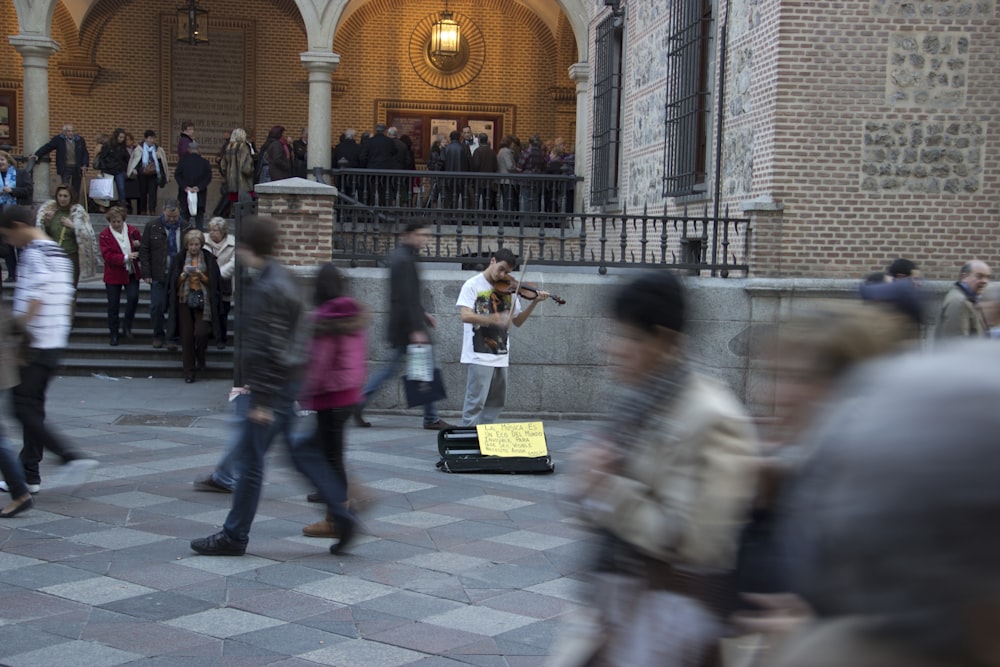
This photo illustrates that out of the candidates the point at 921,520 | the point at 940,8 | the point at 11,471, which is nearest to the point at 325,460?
the point at 11,471

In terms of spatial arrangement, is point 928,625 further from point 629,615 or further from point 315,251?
point 315,251

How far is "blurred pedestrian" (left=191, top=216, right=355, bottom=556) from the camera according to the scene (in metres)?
5.61

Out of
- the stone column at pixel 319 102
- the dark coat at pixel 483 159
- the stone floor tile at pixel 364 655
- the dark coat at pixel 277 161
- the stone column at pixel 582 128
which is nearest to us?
the stone floor tile at pixel 364 655

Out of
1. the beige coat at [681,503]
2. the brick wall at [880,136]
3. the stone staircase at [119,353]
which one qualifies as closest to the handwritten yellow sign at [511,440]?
the brick wall at [880,136]

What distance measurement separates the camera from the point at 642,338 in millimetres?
2738

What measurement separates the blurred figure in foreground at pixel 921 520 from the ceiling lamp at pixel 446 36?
2538 centimetres

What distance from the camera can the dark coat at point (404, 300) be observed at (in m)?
8.59

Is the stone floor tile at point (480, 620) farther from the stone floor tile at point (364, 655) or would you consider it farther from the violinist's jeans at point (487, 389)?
the violinist's jeans at point (487, 389)

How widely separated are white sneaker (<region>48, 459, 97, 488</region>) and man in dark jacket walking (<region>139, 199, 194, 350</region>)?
18.9 feet

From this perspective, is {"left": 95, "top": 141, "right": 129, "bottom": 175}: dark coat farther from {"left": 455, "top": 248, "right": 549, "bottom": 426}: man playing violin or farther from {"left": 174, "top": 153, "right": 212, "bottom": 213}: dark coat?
{"left": 455, "top": 248, "right": 549, "bottom": 426}: man playing violin

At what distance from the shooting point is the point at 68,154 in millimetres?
19078

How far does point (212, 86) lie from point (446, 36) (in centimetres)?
552

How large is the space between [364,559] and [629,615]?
3.75 meters

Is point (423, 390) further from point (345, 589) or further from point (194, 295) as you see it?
point (194, 295)
